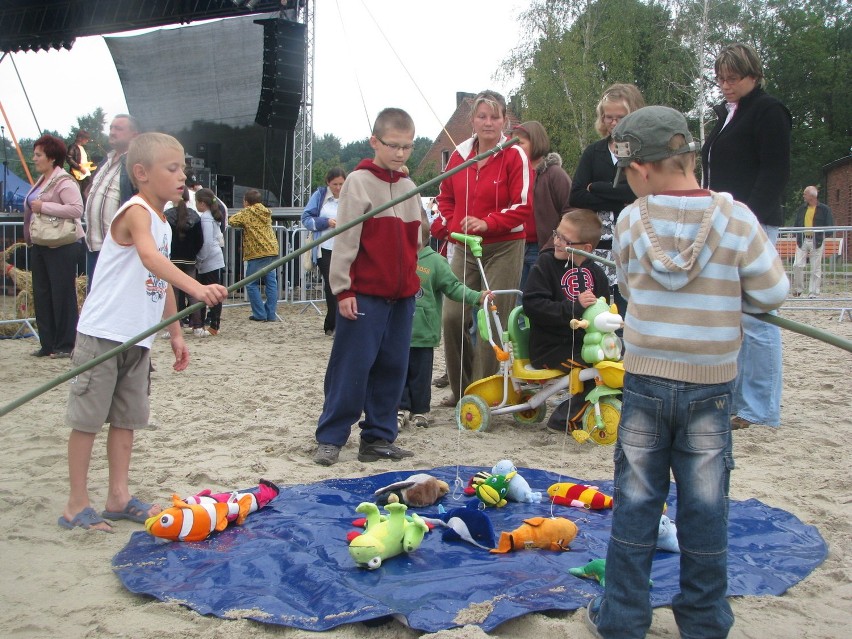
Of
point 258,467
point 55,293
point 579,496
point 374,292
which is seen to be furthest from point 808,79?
point 258,467

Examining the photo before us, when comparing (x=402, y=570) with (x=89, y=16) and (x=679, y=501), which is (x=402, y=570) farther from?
(x=89, y=16)

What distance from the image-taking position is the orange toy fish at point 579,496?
3.51 m

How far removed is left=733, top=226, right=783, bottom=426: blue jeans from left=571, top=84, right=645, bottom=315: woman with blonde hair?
81 cm

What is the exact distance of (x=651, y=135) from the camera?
2.29m

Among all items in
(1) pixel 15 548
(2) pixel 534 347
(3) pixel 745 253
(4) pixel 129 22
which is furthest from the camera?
(4) pixel 129 22

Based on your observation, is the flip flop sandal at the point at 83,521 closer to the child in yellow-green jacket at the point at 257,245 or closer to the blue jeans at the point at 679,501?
the blue jeans at the point at 679,501

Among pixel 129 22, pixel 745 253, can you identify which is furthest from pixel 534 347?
pixel 129 22

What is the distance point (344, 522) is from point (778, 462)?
91.7 inches

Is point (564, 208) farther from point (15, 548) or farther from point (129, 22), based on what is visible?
point (129, 22)

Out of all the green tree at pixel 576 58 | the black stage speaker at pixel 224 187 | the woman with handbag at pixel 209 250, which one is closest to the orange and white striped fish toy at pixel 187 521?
the woman with handbag at pixel 209 250

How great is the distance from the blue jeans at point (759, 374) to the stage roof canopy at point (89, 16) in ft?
40.2

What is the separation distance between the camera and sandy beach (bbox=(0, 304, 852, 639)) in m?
2.49

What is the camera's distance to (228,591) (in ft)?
8.84

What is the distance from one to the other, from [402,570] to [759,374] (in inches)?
117
